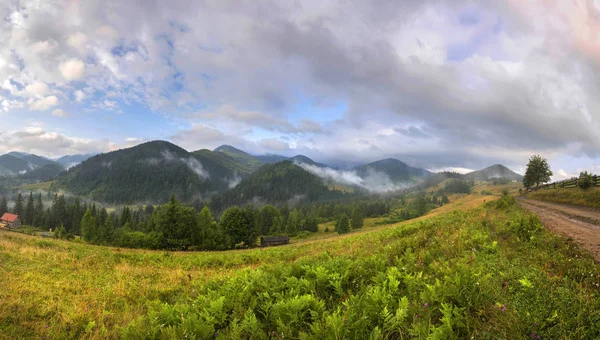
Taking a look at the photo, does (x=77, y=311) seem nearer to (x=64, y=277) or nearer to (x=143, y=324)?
(x=143, y=324)

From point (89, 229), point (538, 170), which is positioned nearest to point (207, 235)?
point (89, 229)

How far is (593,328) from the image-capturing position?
3.51 meters

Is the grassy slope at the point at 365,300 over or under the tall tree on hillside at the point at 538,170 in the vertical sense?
under

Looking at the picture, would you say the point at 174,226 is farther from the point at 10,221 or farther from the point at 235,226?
the point at 10,221

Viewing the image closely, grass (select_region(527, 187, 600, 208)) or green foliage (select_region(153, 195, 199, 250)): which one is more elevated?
grass (select_region(527, 187, 600, 208))

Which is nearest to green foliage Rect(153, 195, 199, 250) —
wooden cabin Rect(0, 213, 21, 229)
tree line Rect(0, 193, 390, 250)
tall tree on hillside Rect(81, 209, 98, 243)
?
tree line Rect(0, 193, 390, 250)

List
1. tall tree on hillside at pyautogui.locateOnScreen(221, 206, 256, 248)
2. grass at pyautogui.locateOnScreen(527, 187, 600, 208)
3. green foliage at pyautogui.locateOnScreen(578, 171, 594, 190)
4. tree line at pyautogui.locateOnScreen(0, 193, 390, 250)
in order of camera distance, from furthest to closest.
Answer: tall tree on hillside at pyautogui.locateOnScreen(221, 206, 256, 248)
tree line at pyautogui.locateOnScreen(0, 193, 390, 250)
green foliage at pyautogui.locateOnScreen(578, 171, 594, 190)
grass at pyautogui.locateOnScreen(527, 187, 600, 208)

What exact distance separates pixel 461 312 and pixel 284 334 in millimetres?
3161

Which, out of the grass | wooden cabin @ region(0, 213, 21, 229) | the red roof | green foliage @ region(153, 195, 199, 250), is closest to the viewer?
the grass

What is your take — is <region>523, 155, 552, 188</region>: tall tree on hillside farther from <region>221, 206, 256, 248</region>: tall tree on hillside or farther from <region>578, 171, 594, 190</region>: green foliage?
<region>221, 206, 256, 248</region>: tall tree on hillside

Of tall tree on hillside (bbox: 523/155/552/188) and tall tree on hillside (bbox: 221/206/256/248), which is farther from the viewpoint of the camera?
tall tree on hillside (bbox: 221/206/256/248)

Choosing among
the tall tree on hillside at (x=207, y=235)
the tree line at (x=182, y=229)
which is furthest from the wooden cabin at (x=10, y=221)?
the tall tree on hillside at (x=207, y=235)

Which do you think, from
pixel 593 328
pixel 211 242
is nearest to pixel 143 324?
pixel 593 328

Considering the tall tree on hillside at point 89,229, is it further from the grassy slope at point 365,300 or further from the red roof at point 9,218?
the grassy slope at point 365,300
